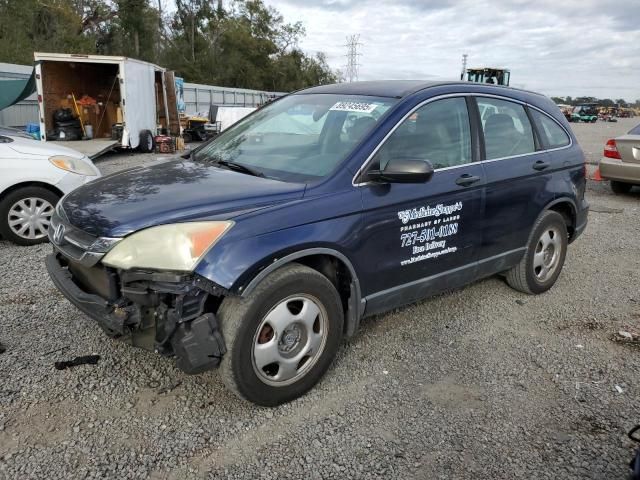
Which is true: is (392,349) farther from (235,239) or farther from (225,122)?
(225,122)

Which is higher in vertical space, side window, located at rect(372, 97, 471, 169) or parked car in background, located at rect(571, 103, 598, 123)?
parked car in background, located at rect(571, 103, 598, 123)

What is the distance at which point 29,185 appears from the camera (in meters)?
5.86

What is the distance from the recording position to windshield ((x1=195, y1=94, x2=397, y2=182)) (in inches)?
131

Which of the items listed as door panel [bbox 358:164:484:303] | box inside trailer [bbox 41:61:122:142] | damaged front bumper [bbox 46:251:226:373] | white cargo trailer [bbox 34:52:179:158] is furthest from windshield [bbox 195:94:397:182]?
box inside trailer [bbox 41:61:122:142]

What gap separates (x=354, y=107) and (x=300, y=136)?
0.42m

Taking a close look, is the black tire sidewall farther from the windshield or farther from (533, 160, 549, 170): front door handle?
the windshield

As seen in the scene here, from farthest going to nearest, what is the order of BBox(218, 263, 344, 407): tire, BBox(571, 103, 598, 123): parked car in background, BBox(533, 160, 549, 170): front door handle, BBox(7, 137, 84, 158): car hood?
1. BBox(571, 103, 598, 123): parked car in background
2. BBox(7, 137, 84, 158): car hood
3. BBox(533, 160, 549, 170): front door handle
4. BBox(218, 263, 344, 407): tire

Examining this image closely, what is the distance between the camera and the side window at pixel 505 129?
4.09 m

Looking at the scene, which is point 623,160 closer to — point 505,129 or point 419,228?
point 505,129

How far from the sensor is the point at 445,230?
3.70 m

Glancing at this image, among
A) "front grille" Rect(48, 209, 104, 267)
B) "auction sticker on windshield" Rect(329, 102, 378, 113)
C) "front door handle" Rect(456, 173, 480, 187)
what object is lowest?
"front grille" Rect(48, 209, 104, 267)

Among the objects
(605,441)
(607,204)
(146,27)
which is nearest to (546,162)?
(605,441)

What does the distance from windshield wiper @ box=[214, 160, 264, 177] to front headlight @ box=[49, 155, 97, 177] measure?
3.22m

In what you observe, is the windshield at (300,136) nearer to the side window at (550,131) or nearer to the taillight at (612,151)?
the side window at (550,131)
